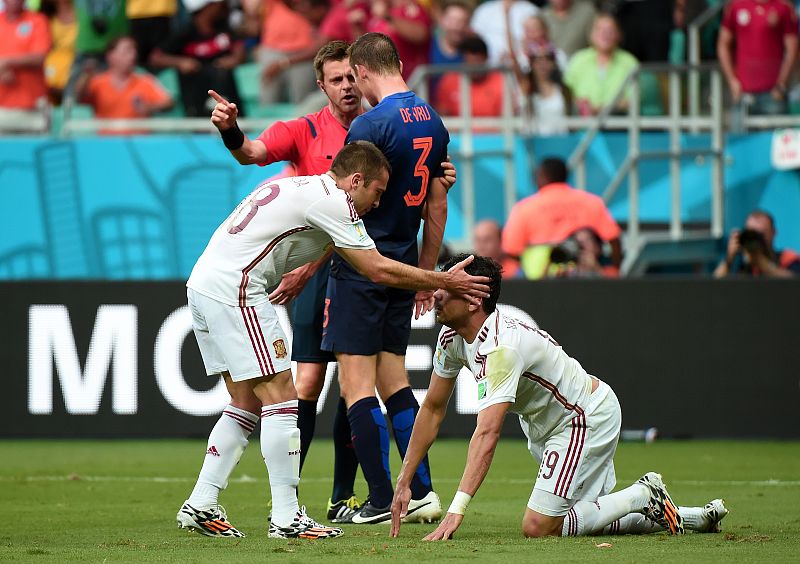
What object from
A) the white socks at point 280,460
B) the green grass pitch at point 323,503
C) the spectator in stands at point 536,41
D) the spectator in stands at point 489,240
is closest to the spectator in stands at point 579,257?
the spectator in stands at point 489,240

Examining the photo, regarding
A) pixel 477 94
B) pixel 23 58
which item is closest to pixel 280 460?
pixel 477 94

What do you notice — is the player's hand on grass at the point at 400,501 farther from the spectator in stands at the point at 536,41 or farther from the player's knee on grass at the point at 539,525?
the spectator in stands at the point at 536,41

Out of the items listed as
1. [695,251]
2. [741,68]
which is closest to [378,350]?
[695,251]

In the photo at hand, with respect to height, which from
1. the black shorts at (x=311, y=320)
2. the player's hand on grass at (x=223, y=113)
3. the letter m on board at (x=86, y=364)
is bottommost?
the letter m on board at (x=86, y=364)

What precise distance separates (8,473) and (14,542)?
3.67 metres

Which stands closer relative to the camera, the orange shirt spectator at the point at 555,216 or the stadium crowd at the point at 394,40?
the orange shirt spectator at the point at 555,216

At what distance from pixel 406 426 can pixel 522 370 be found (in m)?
1.29

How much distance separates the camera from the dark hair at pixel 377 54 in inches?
265

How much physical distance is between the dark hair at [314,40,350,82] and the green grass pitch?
249 cm

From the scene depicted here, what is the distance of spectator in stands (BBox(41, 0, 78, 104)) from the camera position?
15875 millimetres

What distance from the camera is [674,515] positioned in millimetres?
6250

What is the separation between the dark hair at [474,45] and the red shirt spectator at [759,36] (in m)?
2.70

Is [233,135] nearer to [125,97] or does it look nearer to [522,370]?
[522,370]

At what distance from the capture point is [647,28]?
49.7ft
